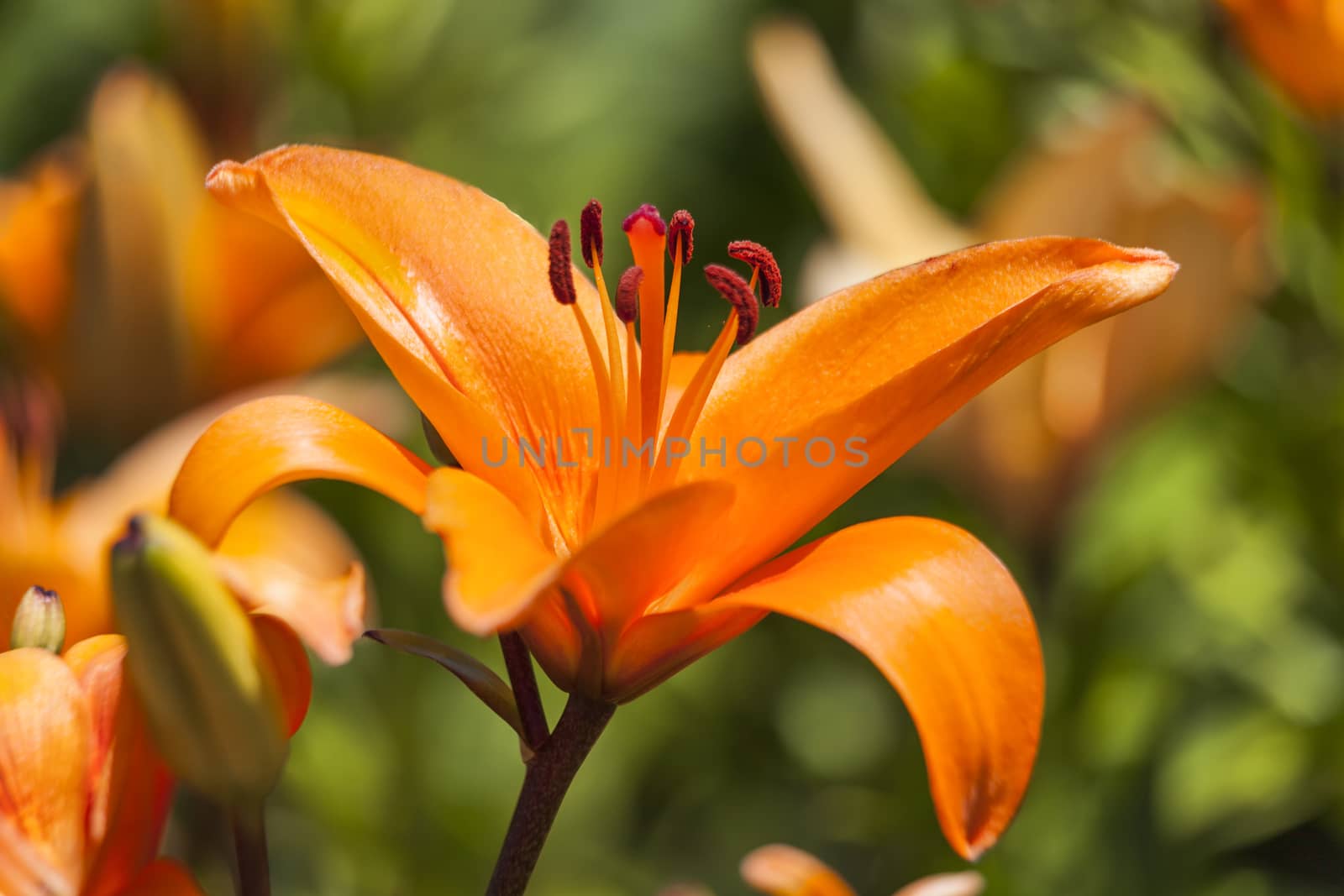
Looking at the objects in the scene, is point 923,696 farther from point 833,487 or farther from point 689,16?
point 689,16

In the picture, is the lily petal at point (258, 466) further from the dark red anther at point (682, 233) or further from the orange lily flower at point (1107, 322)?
the orange lily flower at point (1107, 322)

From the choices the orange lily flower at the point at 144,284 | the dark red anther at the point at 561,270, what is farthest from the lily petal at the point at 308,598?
the orange lily flower at the point at 144,284

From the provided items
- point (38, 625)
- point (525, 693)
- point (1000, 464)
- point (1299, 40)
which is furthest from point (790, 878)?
point (1299, 40)

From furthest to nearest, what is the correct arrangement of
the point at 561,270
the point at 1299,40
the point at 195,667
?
the point at 1299,40 < the point at 561,270 < the point at 195,667

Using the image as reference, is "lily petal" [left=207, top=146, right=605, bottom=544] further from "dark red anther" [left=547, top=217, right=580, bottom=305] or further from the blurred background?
the blurred background

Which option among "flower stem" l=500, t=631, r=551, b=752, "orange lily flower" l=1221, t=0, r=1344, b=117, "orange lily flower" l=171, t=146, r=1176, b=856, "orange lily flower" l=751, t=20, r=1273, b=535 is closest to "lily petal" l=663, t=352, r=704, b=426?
"orange lily flower" l=171, t=146, r=1176, b=856

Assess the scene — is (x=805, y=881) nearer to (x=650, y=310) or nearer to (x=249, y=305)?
(x=650, y=310)

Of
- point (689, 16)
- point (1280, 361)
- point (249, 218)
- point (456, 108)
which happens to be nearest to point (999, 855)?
point (1280, 361)
